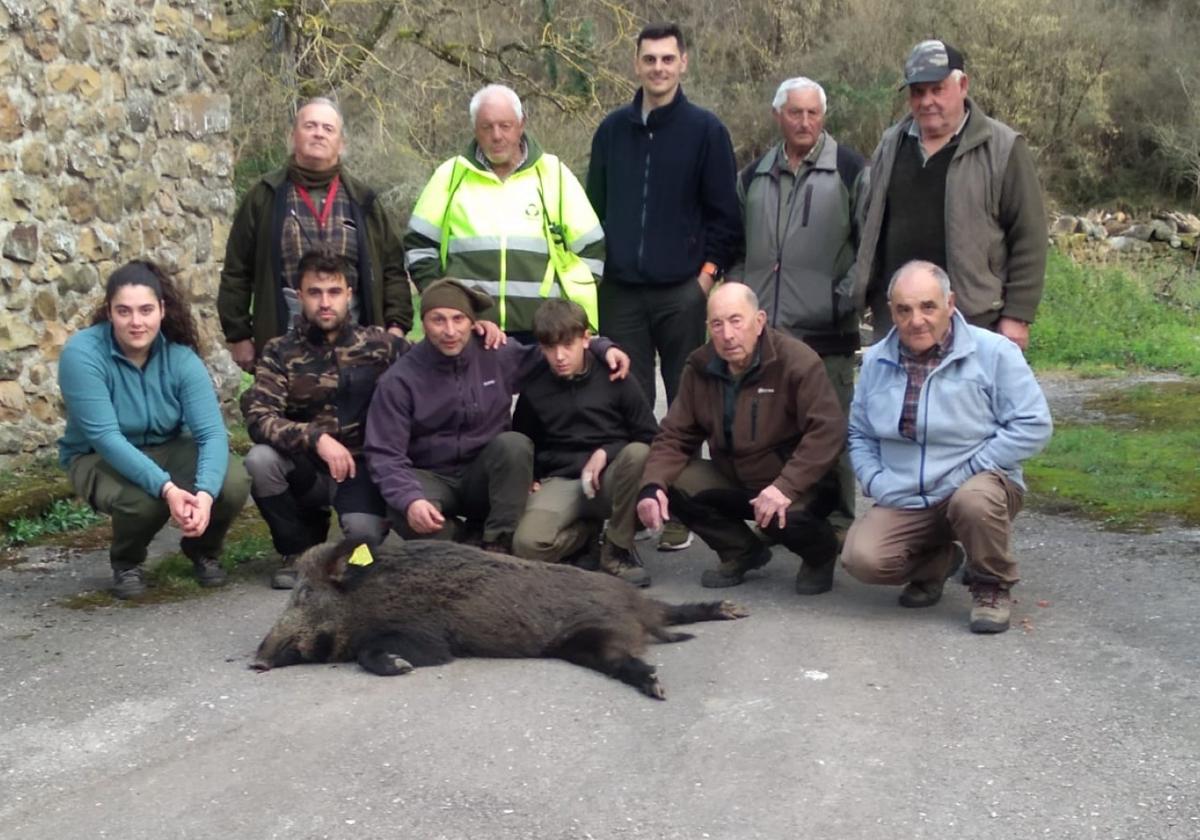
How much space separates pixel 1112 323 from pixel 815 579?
35.0ft

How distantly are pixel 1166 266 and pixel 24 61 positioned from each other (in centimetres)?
1609

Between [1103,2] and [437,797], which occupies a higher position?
[1103,2]

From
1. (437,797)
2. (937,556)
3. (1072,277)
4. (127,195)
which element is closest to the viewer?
(437,797)

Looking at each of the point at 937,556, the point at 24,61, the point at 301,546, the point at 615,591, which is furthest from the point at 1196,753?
the point at 24,61

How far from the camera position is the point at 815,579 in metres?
6.70

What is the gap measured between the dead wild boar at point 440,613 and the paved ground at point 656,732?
0.11 meters

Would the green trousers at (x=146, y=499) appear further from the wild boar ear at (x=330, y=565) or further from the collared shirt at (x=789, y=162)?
the collared shirt at (x=789, y=162)

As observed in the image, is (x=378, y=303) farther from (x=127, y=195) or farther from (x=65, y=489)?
(x=127, y=195)

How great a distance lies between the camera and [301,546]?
710 centimetres

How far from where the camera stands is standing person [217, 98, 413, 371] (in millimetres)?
7211

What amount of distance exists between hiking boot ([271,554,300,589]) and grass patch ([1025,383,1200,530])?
4.34m

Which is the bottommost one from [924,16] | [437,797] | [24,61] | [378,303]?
[437,797]

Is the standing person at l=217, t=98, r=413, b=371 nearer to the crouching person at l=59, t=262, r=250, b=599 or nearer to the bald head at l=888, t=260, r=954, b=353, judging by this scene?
the crouching person at l=59, t=262, r=250, b=599

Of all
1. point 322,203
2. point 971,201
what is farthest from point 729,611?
point 322,203
